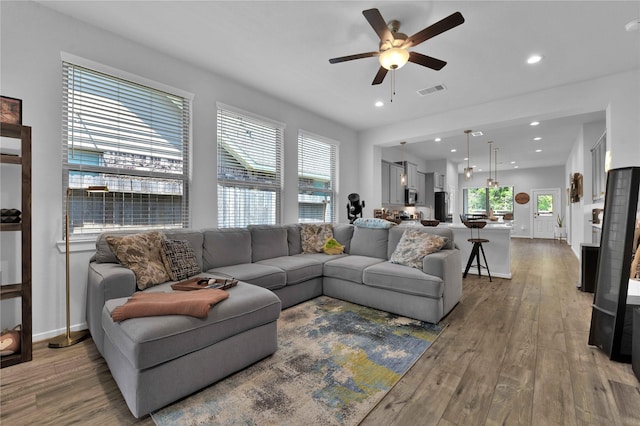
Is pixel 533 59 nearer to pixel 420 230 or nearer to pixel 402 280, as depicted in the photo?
pixel 420 230

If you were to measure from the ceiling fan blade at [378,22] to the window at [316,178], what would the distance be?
281cm

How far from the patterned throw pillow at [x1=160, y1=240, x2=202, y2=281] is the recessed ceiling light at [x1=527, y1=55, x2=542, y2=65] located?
4.47m

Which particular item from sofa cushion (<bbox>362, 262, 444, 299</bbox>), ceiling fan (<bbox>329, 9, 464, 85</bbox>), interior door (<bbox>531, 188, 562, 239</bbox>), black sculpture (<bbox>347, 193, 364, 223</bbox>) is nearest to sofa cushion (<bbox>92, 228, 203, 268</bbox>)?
sofa cushion (<bbox>362, 262, 444, 299</bbox>)

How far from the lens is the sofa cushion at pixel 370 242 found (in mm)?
3863

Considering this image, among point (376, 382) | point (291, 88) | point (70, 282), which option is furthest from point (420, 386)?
point (291, 88)

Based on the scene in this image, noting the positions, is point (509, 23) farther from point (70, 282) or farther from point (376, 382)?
point (70, 282)

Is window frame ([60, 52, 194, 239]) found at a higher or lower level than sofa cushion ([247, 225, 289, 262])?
higher

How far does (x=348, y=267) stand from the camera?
339 cm

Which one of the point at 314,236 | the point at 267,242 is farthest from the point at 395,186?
the point at 267,242

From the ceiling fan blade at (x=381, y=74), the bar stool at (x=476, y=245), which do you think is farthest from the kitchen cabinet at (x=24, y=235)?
the bar stool at (x=476, y=245)

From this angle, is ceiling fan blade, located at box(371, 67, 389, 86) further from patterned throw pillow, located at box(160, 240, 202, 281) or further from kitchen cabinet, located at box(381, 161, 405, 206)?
kitchen cabinet, located at box(381, 161, 405, 206)

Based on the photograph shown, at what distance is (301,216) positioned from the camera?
5.20m

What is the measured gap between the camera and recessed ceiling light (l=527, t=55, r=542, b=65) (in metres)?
3.29

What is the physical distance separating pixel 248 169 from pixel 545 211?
11.9 meters
